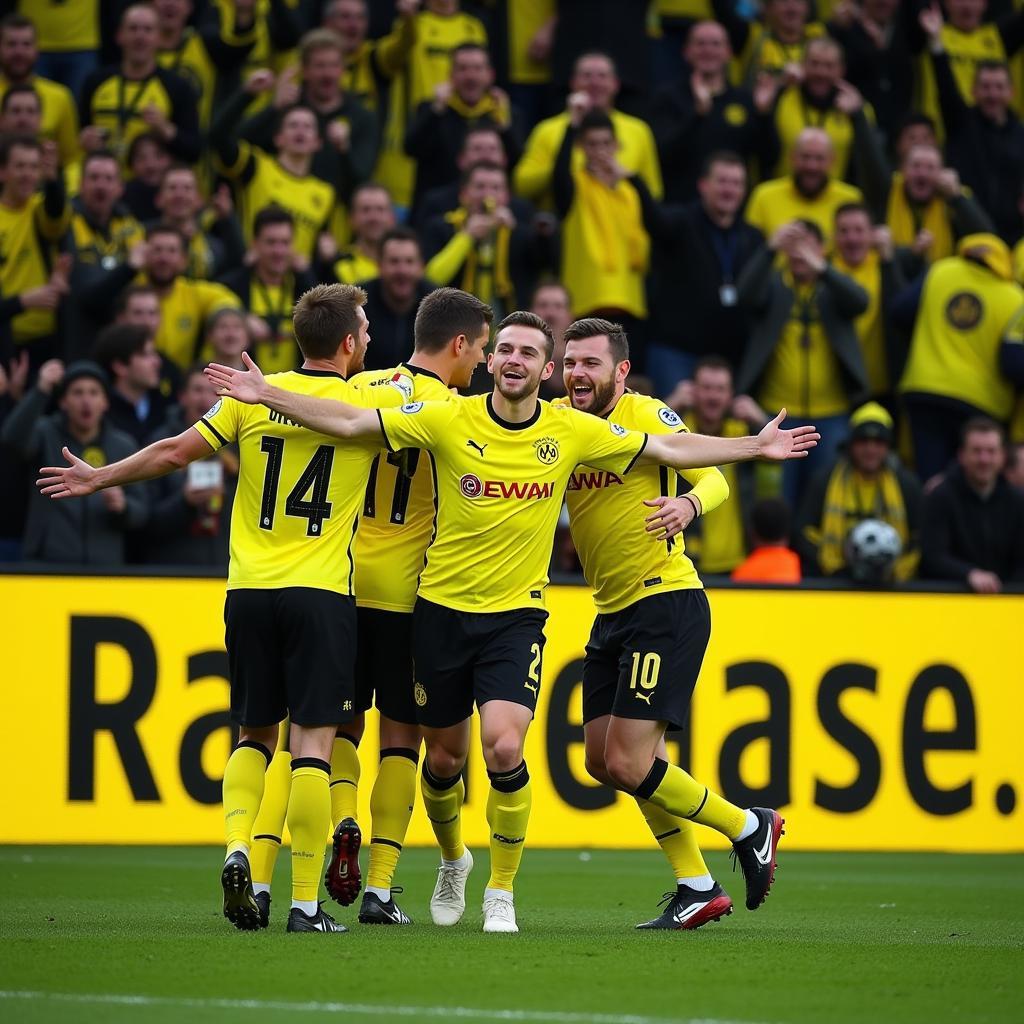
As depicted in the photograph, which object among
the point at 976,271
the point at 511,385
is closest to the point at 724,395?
the point at 976,271

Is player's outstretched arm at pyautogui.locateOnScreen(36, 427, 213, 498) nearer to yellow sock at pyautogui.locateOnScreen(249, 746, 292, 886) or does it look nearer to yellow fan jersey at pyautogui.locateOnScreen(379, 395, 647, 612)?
yellow fan jersey at pyautogui.locateOnScreen(379, 395, 647, 612)

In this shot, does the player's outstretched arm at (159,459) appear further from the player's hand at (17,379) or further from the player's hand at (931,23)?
the player's hand at (931,23)

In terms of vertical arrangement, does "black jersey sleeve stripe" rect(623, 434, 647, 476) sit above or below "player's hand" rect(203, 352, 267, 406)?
below

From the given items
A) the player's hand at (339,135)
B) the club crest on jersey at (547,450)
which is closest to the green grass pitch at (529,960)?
the club crest on jersey at (547,450)

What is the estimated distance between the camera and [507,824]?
7828mm

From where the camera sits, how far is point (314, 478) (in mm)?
7727

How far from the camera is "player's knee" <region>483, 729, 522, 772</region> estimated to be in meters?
7.60

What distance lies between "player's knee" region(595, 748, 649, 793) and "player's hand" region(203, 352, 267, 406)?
2.12 meters

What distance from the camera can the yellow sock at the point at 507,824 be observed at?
7797 mm

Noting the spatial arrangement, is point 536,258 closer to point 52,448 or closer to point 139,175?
point 139,175

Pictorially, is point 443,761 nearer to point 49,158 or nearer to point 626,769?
point 626,769

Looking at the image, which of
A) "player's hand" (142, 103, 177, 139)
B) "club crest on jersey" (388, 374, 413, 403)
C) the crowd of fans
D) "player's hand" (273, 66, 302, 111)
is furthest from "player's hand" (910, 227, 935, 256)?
"club crest on jersey" (388, 374, 413, 403)

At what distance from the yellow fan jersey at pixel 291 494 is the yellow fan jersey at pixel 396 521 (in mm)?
434

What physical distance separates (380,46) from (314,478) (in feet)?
30.2
